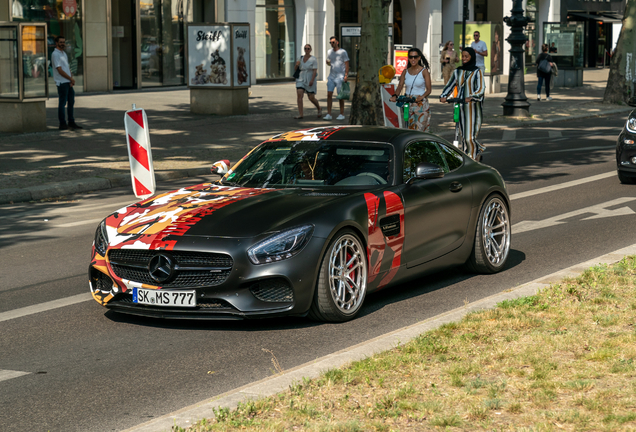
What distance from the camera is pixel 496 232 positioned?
8.32 metres

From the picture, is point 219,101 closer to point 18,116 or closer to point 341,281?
point 18,116

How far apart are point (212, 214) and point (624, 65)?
Answer: 27.8 meters

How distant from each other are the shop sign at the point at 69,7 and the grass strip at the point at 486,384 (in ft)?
81.8

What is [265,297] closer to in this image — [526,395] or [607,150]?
[526,395]

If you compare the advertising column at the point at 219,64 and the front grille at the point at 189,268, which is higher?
the advertising column at the point at 219,64

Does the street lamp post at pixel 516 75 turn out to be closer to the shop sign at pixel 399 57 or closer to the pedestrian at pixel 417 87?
the shop sign at pixel 399 57

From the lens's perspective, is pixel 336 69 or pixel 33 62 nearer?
pixel 33 62

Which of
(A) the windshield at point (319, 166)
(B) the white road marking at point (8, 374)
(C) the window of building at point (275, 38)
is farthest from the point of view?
(C) the window of building at point (275, 38)

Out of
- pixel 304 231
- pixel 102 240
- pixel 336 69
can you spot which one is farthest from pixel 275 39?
pixel 304 231

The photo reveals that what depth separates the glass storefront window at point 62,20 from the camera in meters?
27.7

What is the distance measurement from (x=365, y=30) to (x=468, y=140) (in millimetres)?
7147

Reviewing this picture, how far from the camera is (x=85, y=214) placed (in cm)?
1204

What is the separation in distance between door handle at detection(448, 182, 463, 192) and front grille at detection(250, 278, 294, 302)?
2.09 meters

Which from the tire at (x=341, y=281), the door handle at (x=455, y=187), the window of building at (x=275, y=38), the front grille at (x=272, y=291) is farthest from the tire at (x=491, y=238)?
the window of building at (x=275, y=38)
